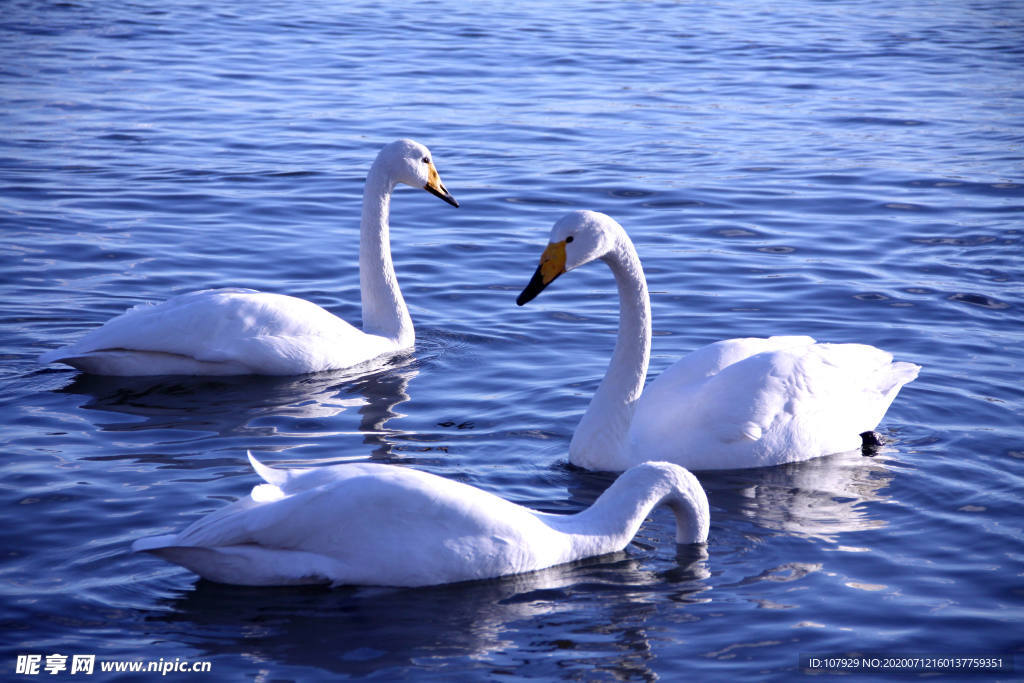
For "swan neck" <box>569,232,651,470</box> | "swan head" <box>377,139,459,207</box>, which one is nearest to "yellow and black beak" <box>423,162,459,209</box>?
"swan head" <box>377,139,459,207</box>

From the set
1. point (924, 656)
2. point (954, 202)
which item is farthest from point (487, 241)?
point (924, 656)

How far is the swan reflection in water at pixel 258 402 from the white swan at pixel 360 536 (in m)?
1.75

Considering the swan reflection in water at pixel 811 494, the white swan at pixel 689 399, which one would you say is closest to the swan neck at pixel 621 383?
the white swan at pixel 689 399

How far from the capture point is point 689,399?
7359 mm

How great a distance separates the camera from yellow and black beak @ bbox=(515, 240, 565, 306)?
702 centimetres

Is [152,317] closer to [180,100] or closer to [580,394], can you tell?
[580,394]

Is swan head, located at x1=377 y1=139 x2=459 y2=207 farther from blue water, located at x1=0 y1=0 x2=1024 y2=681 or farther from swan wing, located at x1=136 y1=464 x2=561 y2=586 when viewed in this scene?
swan wing, located at x1=136 y1=464 x2=561 y2=586

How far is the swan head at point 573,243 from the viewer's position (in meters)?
6.96

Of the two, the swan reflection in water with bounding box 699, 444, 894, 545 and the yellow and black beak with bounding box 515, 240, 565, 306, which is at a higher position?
the yellow and black beak with bounding box 515, 240, 565, 306

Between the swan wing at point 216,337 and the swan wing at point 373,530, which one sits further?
the swan wing at point 216,337

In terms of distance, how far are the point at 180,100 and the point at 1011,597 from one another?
13984 mm

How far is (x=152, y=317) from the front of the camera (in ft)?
28.0

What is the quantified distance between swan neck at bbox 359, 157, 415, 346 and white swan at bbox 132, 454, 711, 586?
3.78m

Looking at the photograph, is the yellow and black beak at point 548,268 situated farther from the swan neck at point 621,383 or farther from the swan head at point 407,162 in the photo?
the swan head at point 407,162
